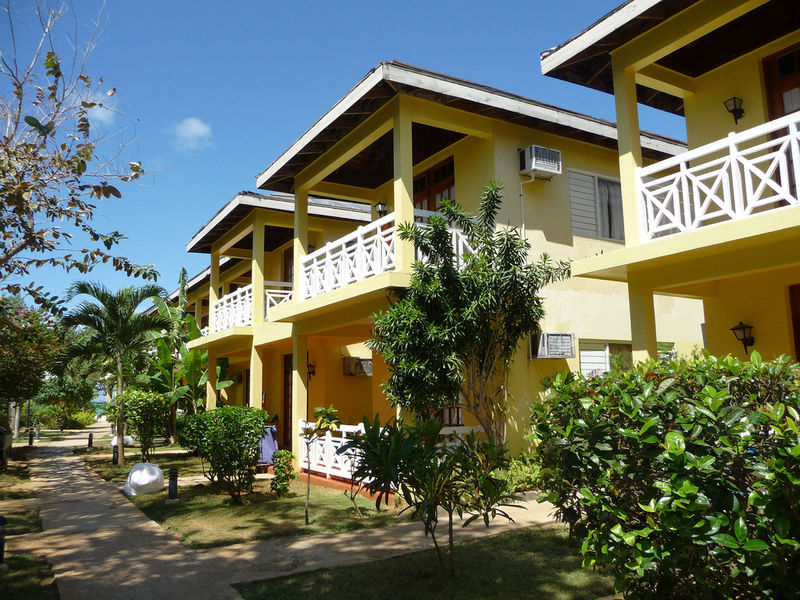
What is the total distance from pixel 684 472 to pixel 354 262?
26.9ft

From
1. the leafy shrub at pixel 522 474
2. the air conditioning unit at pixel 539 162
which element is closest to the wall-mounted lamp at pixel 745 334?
the leafy shrub at pixel 522 474

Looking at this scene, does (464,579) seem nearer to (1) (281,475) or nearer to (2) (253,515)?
(2) (253,515)

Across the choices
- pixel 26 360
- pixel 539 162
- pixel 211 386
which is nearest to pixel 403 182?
pixel 539 162

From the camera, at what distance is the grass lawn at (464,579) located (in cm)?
548

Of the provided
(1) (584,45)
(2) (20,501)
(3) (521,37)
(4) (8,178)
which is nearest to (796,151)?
(1) (584,45)

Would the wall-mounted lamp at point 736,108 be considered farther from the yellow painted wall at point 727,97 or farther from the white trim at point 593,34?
the white trim at point 593,34

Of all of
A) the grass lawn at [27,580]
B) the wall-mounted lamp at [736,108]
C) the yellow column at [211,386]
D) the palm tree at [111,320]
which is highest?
the wall-mounted lamp at [736,108]

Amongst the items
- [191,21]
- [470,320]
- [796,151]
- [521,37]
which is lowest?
[470,320]

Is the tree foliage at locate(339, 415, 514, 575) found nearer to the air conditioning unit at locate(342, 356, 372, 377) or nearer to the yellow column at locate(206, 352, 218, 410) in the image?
the air conditioning unit at locate(342, 356, 372, 377)

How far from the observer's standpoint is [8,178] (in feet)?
24.4

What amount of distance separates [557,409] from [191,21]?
8.11 metres

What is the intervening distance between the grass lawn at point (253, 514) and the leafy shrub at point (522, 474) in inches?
77.2

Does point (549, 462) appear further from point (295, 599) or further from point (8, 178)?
point (8, 178)

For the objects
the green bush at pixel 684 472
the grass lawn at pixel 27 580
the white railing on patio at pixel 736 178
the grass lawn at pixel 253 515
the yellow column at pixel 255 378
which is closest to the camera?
the green bush at pixel 684 472
